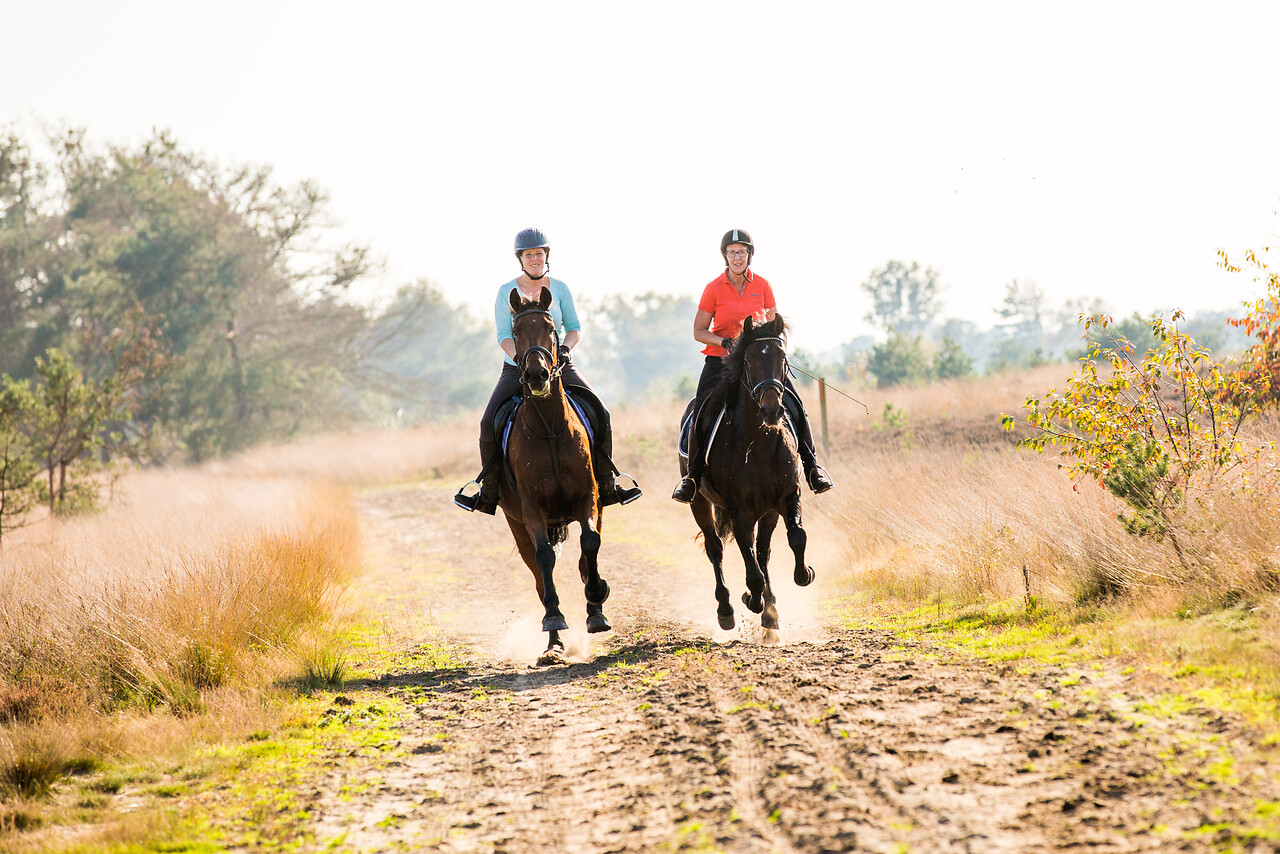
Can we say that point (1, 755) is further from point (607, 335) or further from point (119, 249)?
point (607, 335)

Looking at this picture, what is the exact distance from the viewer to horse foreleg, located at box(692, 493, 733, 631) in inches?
319

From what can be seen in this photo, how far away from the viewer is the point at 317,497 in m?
19.0

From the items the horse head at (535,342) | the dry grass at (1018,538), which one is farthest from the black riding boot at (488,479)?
the dry grass at (1018,538)

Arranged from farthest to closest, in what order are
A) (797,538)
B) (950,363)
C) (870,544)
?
(950,363), (870,544), (797,538)

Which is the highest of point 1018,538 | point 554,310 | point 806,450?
point 554,310

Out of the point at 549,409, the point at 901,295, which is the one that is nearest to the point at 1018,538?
the point at 549,409

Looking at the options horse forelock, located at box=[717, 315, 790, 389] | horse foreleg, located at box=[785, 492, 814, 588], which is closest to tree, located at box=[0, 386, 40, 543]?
horse forelock, located at box=[717, 315, 790, 389]

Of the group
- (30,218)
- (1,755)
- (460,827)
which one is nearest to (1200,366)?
(460,827)

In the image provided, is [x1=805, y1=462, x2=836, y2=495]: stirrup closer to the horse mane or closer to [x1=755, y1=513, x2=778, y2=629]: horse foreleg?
[x1=755, y1=513, x2=778, y2=629]: horse foreleg

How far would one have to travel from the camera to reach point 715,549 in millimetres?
8688

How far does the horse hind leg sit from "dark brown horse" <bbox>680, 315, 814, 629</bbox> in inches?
0.5

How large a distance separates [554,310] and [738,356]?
1.74 metres

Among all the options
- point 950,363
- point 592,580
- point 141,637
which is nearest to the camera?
point 141,637

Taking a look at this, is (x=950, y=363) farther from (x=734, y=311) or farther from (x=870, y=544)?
(x=734, y=311)
